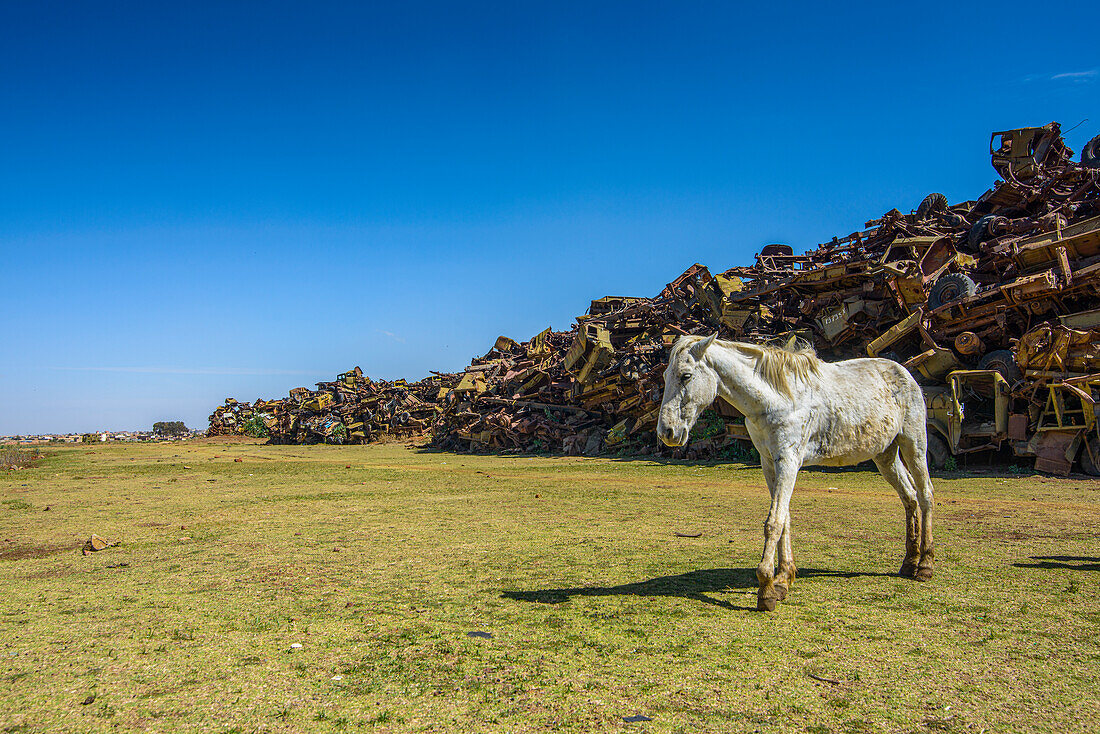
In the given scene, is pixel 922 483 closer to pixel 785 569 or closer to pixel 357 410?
pixel 785 569

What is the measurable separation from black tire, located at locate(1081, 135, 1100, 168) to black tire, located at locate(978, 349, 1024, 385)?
13.7m

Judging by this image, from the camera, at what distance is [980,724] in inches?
110

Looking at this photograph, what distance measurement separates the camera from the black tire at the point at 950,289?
13.6 meters

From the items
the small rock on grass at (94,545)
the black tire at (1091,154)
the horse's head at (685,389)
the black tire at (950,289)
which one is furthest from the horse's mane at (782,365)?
the black tire at (1091,154)

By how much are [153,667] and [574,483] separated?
10.5 m

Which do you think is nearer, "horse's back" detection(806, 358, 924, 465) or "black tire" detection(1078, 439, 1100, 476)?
"horse's back" detection(806, 358, 924, 465)

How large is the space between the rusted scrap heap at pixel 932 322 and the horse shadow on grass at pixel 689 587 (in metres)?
8.31

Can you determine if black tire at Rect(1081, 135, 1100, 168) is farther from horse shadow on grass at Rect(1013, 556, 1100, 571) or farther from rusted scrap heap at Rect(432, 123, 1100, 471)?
horse shadow on grass at Rect(1013, 556, 1100, 571)

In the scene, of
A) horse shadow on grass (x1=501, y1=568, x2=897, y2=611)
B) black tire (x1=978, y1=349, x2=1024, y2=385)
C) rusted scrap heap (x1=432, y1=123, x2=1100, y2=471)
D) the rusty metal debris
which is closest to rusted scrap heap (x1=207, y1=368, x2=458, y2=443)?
the rusty metal debris

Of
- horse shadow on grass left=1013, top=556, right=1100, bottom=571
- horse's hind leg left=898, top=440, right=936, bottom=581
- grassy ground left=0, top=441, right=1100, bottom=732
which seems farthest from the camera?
horse shadow on grass left=1013, top=556, right=1100, bottom=571

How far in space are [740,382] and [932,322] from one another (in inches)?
447

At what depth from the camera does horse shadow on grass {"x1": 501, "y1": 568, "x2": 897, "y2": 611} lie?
15.9ft

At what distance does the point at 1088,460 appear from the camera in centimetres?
1150

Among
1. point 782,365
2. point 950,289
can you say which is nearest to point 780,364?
point 782,365
